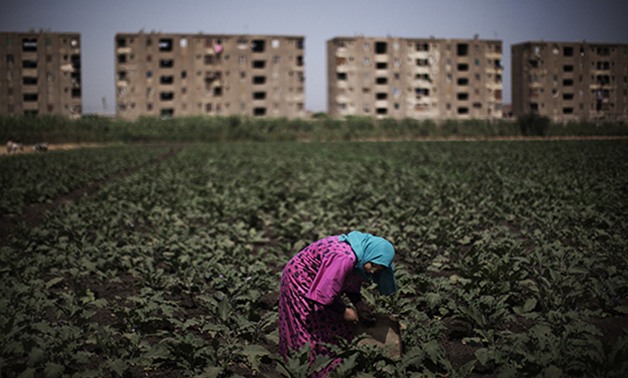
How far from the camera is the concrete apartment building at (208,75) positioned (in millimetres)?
73500

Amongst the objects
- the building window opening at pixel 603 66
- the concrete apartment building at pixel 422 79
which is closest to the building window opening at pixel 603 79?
the building window opening at pixel 603 66

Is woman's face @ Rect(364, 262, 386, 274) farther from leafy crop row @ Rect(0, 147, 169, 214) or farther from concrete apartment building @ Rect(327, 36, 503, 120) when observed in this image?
concrete apartment building @ Rect(327, 36, 503, 120)

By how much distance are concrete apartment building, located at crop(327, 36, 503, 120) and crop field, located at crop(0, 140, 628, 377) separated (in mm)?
65234

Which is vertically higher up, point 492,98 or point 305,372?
point 492,98

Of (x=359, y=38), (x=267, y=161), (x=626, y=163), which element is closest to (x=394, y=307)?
(x=626, y=163)

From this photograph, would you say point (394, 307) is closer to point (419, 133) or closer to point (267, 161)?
point (267, 161)

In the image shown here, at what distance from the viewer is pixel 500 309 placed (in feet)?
16.7

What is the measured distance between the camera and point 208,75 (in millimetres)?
74062

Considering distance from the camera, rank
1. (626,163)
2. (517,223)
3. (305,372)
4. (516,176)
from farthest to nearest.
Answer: (626,163)
(516,176)
(517,223)
(305,372)

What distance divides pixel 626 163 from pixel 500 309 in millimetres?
17967

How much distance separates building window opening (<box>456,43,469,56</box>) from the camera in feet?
267

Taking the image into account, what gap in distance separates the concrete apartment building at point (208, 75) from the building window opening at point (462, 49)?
22.1m

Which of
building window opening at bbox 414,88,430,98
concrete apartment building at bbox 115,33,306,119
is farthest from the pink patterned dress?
building window opening at bbox 414,88,430,98

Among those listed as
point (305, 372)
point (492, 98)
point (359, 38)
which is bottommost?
point (305, 372)
